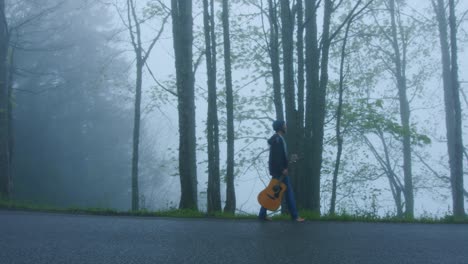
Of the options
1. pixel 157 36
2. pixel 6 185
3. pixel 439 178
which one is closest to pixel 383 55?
pixel 439 178

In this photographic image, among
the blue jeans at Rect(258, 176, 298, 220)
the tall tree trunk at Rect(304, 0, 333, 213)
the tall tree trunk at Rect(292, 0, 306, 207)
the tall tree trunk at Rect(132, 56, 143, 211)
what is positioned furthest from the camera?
the tall tree trunk at Rect(132, 56, 143, 211)

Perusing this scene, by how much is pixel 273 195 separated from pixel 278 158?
2.28 ft

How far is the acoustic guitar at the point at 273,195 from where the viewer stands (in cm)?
926

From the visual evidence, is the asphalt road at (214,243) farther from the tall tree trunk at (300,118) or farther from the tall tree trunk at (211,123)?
the tall tree trunk at (211,123)

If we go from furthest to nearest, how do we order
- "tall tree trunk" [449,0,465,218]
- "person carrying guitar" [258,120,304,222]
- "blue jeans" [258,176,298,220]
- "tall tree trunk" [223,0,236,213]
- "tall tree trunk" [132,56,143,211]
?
"tall tree trunk" [132,56,143,211], "tall tree trunk" [449,0,465,218], "tall tree trunk" [223,0,236,213], "person carrying guitar" [258,120,304,222], "blue jeans" [258,176,298,220]

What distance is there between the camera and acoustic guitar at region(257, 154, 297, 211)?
9258 millimetres

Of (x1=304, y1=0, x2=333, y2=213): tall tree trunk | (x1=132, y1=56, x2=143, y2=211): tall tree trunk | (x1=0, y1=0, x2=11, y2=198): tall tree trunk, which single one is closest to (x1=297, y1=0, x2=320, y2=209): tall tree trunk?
(x1=304, y1=0, x2=333, y2=213): tall tree trunk

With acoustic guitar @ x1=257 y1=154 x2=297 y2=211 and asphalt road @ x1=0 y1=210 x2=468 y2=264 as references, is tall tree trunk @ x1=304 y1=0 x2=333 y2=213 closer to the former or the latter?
acoustic guitar @ x1=257 y1=154 x2=297 y2=211

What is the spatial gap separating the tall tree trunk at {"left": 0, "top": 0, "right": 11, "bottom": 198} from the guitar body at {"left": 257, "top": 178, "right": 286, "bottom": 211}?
11882 millimetres

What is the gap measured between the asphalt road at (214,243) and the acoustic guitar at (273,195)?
1482 mm

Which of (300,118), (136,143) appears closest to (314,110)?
(300,118)

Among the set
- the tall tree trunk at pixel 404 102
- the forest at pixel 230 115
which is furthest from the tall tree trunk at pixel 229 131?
the tall tree trunk at pixel 404 102

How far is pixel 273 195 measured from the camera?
30.5ft

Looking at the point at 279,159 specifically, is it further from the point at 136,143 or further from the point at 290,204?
the point at 136,143
